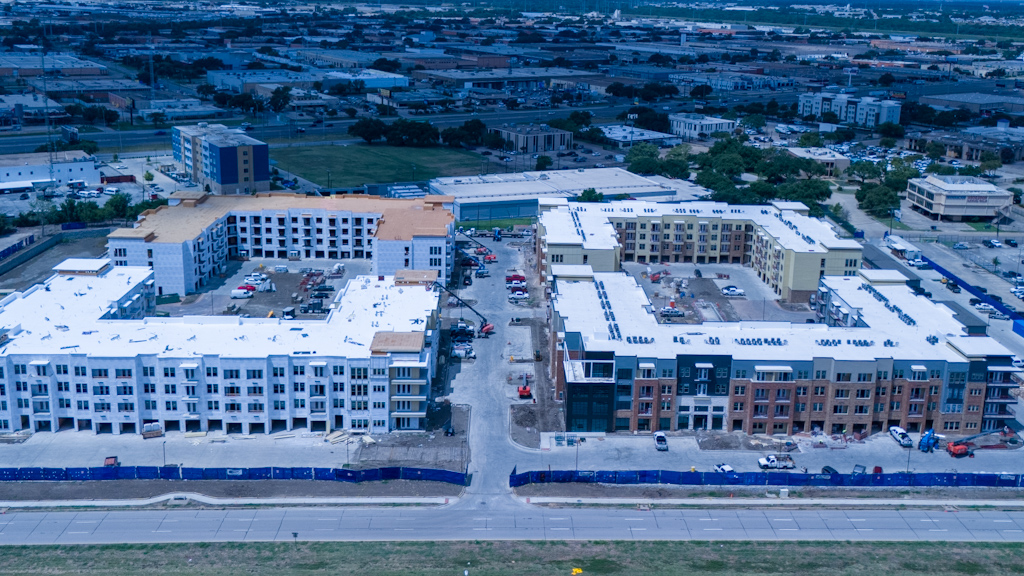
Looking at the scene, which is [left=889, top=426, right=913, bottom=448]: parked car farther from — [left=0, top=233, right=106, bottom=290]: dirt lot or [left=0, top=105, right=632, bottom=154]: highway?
[left=0, top=105, right=632, bottom=154]: highway

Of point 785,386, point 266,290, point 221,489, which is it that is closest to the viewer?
point 221,489

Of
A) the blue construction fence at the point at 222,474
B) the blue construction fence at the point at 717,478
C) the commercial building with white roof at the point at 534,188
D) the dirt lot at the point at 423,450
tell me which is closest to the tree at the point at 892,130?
the commercial building with white roof at the point at 534,188

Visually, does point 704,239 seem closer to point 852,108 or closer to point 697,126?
point 697,126

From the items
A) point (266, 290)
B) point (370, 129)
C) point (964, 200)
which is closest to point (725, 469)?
point (266, 290)

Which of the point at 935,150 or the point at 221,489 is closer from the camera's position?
the point at 221,489

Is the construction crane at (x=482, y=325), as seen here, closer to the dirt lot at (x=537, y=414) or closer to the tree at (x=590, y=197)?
the dirt lot at (x=537, y=414)

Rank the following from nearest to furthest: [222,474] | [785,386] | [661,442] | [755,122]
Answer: [222,474]
[661,442]
[785,386]
[755,122]

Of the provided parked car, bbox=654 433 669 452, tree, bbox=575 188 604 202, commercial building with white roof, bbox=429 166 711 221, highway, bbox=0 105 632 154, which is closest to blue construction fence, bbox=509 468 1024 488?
parked car, bbox=654 433 669 452

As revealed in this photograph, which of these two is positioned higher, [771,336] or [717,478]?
[771,336]
